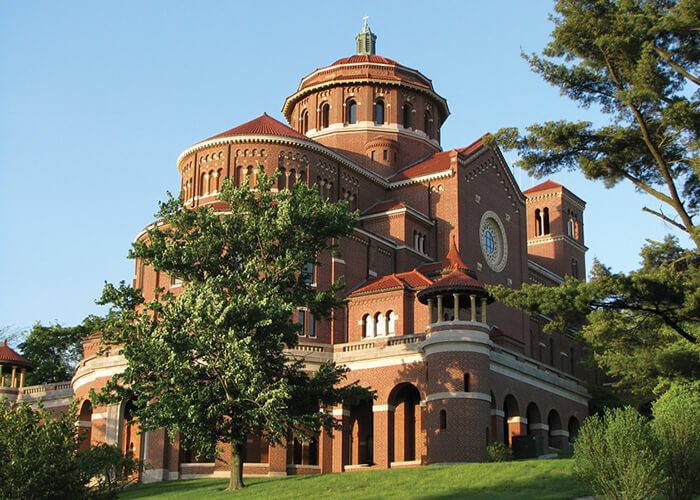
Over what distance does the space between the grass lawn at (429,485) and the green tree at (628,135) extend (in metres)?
7.41

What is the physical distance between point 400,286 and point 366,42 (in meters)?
34.4

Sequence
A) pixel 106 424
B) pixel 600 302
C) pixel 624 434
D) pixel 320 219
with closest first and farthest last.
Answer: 1. pixel 624 434
2. pixel 600 302
3. pixel 320 219
4. pixel 106 424

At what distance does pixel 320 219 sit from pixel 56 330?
44.9m

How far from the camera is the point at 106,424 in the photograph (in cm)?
5438

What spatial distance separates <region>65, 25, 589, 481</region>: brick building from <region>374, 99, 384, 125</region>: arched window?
200 mm

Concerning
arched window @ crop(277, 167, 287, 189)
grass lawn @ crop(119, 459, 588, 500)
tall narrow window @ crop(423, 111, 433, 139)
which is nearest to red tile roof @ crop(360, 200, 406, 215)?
Answer: arched window @ crop(277, 167, 287, 189)

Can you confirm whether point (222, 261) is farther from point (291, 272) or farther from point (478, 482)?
point (478, 482)

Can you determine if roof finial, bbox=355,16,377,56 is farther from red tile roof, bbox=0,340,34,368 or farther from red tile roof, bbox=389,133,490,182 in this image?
red tile roof, bbox=0,340,34,368

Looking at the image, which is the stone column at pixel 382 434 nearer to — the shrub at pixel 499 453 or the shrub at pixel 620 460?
the shrub at pixel 499 453

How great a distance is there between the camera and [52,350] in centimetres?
7981

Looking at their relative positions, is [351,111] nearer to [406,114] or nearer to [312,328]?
[406,114]

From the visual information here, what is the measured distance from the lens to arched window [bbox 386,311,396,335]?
5534 centimetres

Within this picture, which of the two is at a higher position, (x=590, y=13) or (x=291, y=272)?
(x=590, y=13)

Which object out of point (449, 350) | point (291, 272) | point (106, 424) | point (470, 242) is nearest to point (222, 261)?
point (291, 272)
